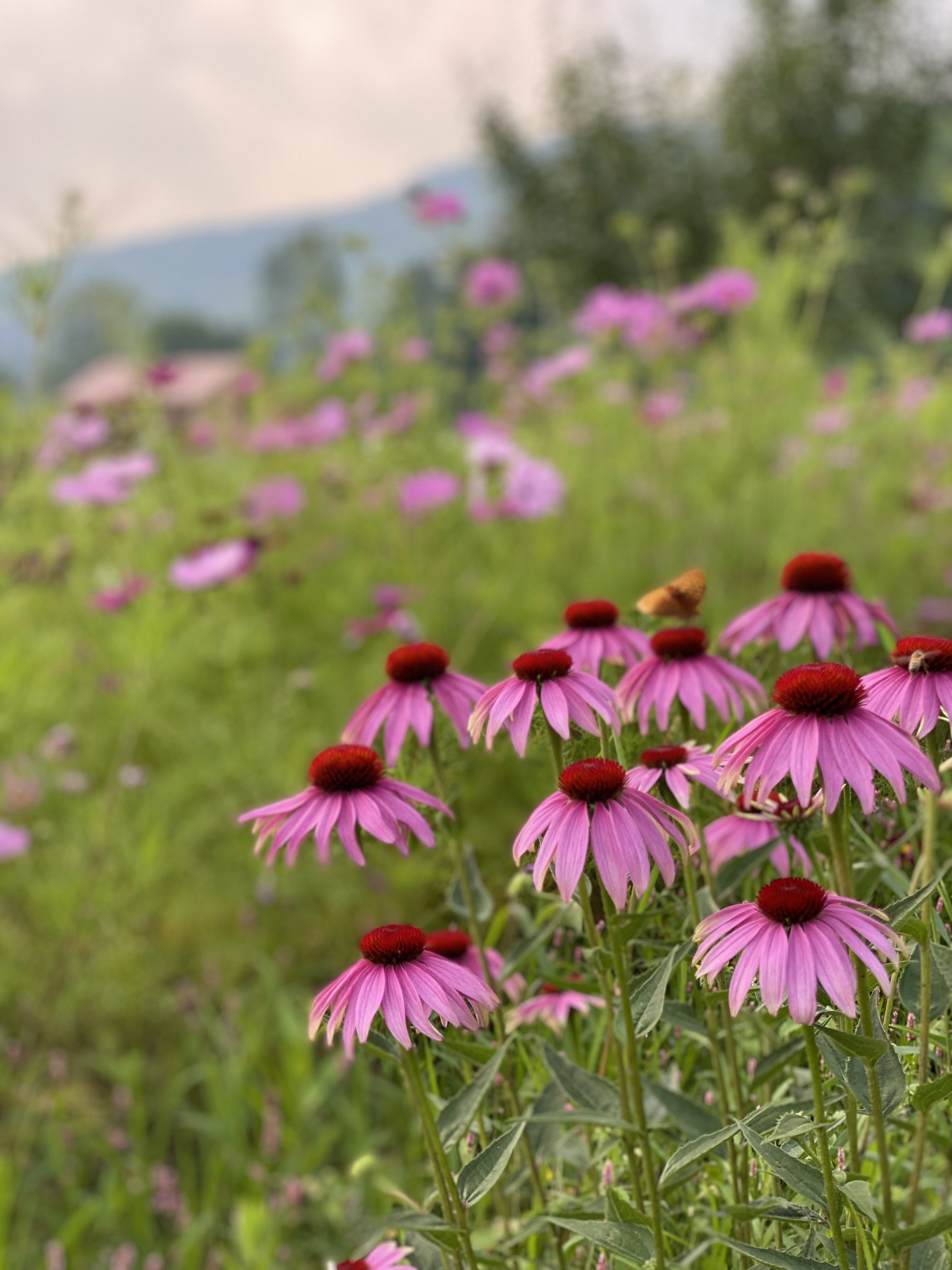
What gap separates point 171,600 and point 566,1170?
158 cm

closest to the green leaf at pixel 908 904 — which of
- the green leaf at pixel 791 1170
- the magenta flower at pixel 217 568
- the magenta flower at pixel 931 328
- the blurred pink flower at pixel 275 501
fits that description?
the green leaf at pixel 791 1170

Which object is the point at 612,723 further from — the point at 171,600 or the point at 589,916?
the point at 171,600

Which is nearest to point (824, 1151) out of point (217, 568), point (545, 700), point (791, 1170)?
point (791, 1170)

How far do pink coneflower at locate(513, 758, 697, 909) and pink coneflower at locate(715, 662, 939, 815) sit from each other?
0.14 ft

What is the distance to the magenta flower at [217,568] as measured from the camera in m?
2.10

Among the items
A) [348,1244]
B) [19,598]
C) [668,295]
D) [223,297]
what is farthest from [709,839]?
[223,297]

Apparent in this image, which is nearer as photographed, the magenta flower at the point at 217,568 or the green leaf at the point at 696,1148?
the green leaf at the point at 696,1148

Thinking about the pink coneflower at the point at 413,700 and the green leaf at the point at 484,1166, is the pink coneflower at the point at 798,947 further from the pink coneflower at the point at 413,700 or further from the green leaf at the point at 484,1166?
the pink coneflower at the point at 413,700

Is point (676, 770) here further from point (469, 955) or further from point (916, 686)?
point (469, 955)

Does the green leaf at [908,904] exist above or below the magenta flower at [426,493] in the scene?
above

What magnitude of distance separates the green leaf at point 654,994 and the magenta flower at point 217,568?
165 cm

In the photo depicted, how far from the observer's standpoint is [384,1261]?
0.66 meters

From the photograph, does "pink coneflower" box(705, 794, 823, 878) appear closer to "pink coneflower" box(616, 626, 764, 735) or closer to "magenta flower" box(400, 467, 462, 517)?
"pink coneflower" box(616, 626, 764, 735)

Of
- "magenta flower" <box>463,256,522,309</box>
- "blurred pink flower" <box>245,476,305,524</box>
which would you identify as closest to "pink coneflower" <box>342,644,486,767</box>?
"blurred pink flower" <box>245,476,305,524</box>
